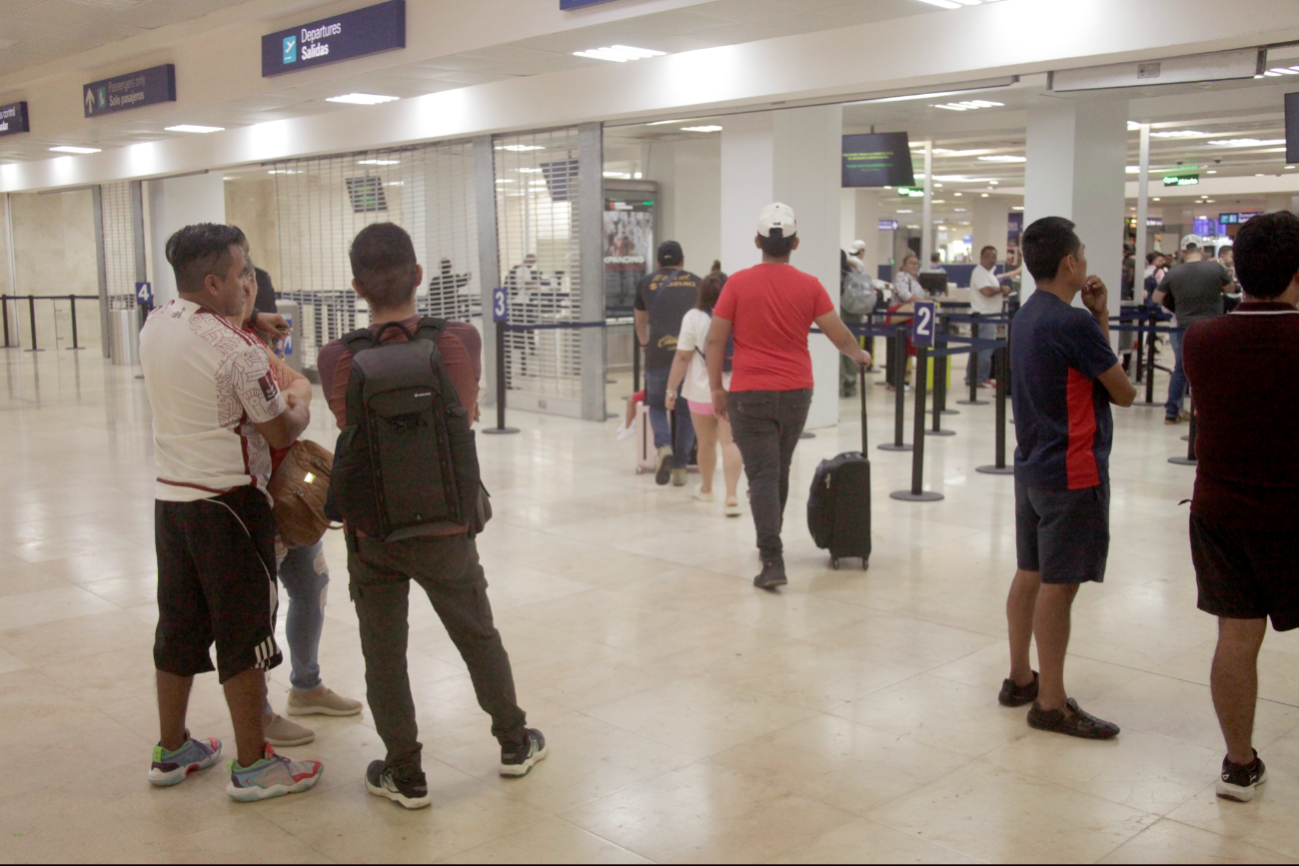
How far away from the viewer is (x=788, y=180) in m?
9.42

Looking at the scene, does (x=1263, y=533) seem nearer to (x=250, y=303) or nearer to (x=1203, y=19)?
(x=250, y=303)

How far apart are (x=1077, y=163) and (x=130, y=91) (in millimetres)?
9917

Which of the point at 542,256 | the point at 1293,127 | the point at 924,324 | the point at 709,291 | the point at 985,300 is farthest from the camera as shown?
the point at 985,300

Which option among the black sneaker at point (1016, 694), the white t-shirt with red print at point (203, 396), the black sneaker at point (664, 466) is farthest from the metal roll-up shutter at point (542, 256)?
the white t-shirt with red print at point (203, 396)

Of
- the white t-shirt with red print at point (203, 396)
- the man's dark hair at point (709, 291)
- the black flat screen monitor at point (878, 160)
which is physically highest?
the black flat screen monitor at point (878, 160)

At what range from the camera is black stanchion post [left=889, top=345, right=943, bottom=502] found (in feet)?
22.1

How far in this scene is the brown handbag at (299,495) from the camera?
10.0ft

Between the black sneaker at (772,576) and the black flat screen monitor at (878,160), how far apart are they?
9314 mm

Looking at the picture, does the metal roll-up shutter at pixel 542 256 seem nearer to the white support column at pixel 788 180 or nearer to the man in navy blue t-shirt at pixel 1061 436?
the white support column at pixel 788 180

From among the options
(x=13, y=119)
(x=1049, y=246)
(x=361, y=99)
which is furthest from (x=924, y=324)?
(x=13, y=119)

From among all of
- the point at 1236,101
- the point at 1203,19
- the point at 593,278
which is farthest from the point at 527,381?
the point at 1236,101

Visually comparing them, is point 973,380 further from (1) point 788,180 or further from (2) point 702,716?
(2) point 702,716

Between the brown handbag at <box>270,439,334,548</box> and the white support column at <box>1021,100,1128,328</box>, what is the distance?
953cm

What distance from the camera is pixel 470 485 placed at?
2826mm
